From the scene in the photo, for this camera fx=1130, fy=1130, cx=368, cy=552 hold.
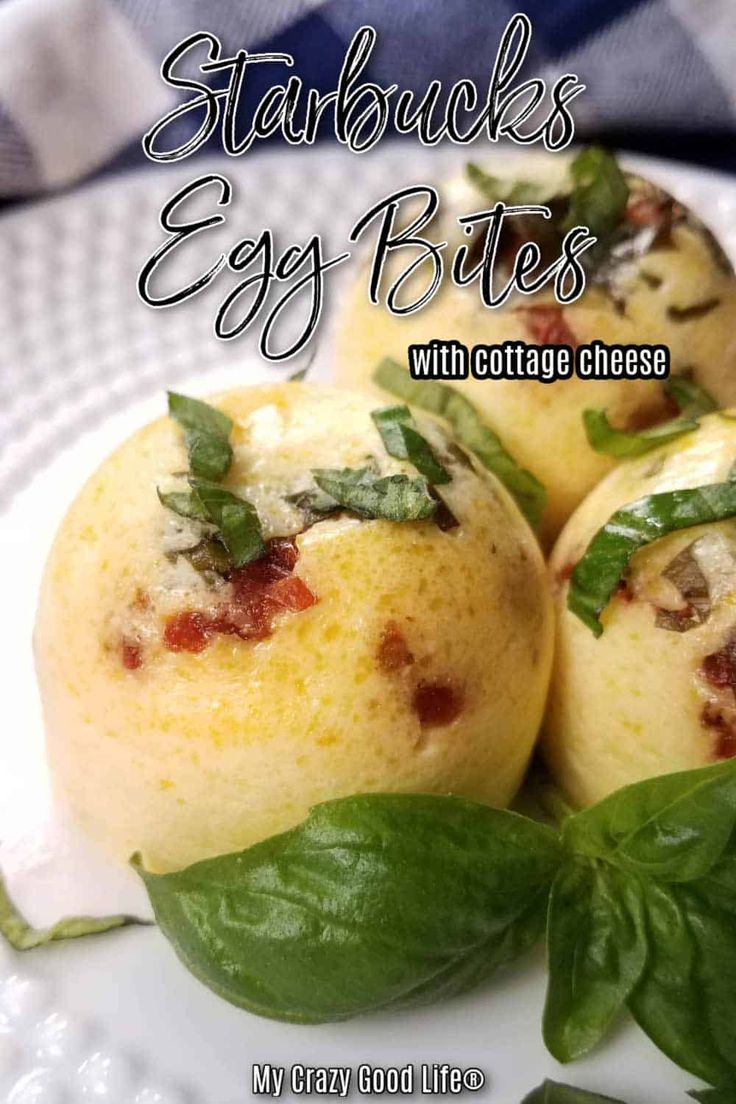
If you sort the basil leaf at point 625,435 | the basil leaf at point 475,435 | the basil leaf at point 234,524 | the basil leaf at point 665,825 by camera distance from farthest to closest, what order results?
the basil leaf at point 475,435 < the basil leaf at point 625,435 < the basil leaf at point 234,524 < the basil leaf at point 665,825

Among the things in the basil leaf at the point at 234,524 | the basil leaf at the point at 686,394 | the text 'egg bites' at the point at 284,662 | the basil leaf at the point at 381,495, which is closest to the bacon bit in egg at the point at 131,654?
the text 'egg bites' at the point at 284,662

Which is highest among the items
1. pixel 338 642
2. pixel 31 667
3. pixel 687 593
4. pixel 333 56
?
pixel 333 56

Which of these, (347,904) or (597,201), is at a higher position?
(597,201)

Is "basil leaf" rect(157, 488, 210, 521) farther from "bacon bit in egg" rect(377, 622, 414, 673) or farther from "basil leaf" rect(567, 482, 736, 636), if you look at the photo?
"basil leaf" rect(567, 482, 736, 636)

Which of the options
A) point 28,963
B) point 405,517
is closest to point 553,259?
point 405,517

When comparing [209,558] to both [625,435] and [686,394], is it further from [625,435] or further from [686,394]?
[686,394]

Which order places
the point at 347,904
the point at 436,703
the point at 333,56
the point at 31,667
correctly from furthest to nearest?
the point at 333,56, the point at 31,667, the point at 436,703, the point at 347,904

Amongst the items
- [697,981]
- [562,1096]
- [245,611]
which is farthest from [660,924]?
[245,611]

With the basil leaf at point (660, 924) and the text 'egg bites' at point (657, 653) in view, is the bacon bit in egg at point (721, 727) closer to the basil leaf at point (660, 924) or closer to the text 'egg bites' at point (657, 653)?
the text 'egg bites' at point (657, 653)
